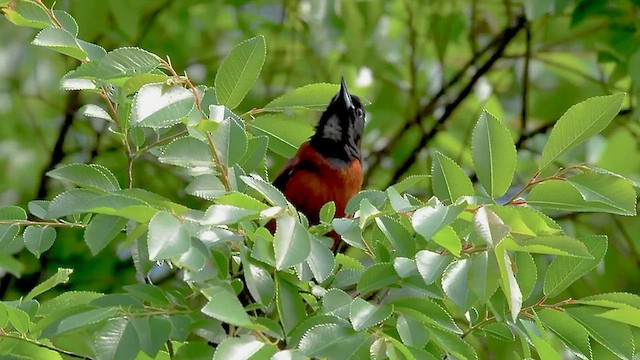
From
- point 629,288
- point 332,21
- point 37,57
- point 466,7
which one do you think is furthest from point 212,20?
point 629,288

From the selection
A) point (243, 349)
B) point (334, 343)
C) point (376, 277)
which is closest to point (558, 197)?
point (376, 277)

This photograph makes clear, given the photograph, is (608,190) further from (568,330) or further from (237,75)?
(237,75)

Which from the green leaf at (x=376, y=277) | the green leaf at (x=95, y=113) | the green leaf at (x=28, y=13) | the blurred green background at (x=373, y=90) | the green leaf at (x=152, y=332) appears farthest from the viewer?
the blurred green background at (x=373, y=90)

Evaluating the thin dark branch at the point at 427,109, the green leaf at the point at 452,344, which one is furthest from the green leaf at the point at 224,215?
the thin dark branch at the point at 427,109

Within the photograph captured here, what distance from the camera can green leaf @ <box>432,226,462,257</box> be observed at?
138cm

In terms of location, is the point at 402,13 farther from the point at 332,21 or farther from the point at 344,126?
the point at 344,126

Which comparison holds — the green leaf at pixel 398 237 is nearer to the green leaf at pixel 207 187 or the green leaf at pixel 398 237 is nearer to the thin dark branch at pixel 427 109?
the green leaf at pixel 207 187

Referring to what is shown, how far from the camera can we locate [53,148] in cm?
391

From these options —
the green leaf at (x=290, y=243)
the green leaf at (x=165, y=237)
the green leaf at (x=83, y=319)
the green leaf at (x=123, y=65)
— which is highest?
the green leaf at (x=123, y=65)

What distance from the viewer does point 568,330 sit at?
5.20 feet

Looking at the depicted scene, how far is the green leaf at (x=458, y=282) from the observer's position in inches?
53.7

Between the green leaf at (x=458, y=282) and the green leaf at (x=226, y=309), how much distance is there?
255 millimetres

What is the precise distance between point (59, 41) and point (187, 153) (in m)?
0.25

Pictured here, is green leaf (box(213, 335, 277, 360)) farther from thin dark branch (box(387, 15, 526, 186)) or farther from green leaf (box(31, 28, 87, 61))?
Answer: thin dark branch (box(387, 15, 526, 186))
